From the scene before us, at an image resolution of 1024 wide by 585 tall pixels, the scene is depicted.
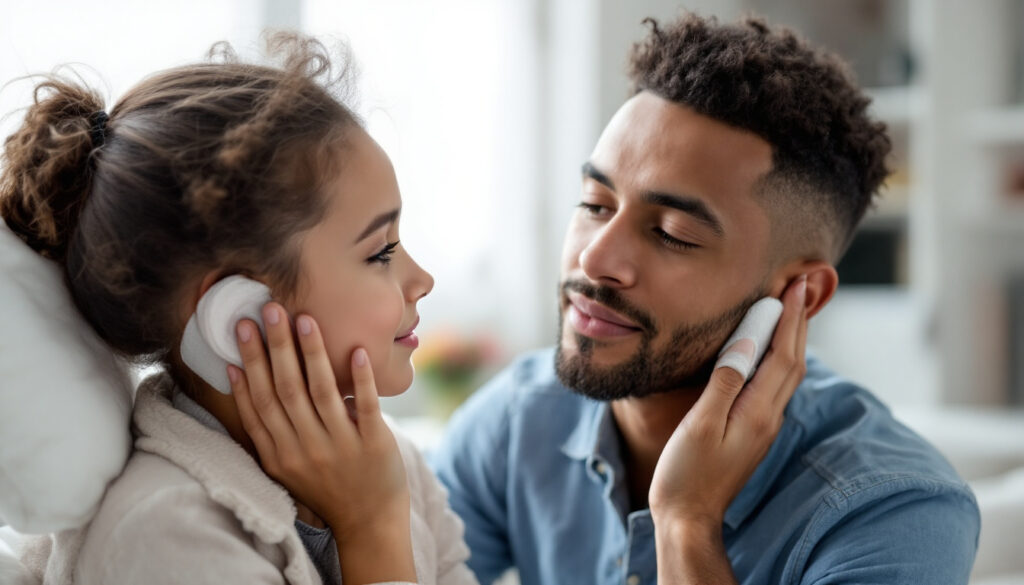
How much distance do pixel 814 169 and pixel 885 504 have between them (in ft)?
1.62

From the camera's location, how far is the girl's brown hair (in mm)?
947

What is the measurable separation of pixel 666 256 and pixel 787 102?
0.28 m

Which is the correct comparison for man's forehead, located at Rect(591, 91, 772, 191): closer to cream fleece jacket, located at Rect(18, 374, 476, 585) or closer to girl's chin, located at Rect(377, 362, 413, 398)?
girl's chin, located at Rect(377, 362, 413, 398)

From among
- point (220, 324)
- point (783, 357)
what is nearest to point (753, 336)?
point (783, 357)

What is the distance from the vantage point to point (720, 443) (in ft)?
4.15

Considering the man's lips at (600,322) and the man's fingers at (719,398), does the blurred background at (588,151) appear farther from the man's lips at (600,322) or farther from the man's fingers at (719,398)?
the man's fingers at (719,398)

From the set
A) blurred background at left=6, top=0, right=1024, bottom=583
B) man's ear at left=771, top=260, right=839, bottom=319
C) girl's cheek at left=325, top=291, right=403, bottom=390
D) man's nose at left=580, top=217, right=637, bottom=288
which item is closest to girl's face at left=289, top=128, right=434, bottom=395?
girl's cheek at left=325, top=291, right=403, bottom=390

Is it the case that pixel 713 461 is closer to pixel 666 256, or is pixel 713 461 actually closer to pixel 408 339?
pixel 666 256

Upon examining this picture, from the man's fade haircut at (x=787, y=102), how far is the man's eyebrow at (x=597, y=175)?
0.49 feet

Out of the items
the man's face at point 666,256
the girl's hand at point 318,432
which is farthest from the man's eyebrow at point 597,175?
the girl's hand at point 318,432

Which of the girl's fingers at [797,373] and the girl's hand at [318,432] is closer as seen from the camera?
the girl's hand at [318,432]

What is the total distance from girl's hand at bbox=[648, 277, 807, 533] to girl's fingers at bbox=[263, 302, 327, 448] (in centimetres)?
48

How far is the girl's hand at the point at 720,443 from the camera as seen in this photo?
49.1 inches

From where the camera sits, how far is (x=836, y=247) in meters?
1.54
